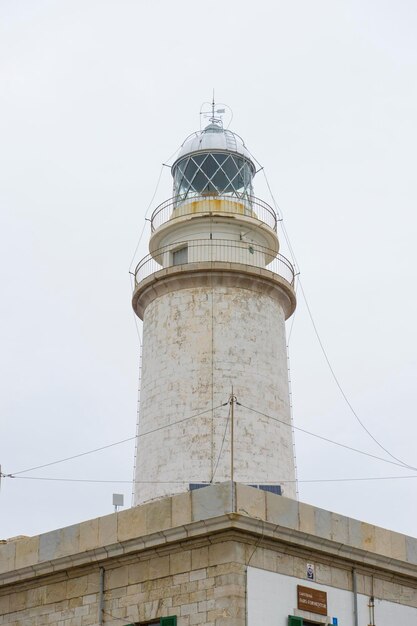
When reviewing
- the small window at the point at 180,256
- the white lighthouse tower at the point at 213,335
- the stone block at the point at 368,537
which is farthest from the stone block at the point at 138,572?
the small window at the point at 180,256

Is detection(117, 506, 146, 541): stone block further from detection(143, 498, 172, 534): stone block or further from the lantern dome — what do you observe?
the lantern dome

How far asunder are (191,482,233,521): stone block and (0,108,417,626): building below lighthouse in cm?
2

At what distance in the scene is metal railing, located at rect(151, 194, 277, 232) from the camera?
95.6ft

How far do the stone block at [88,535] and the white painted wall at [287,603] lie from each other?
3172mm

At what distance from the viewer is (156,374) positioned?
2742 cm

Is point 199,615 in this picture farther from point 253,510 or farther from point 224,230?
point 224,230

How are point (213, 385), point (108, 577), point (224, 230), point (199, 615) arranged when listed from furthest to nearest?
1. point (224, 230)
2. point (213, 385)
3. point (108, 577)
4. point (199, 615)

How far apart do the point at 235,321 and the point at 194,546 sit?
9.93 metres

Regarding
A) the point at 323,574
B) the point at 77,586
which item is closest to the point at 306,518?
the point at 323,574

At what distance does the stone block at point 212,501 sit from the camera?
1784cm

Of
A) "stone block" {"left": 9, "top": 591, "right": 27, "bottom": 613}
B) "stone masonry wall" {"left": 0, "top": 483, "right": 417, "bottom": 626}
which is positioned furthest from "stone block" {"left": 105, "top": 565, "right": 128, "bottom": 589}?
"stone block" {"left": 9, "top": 591, "right": 27, "bottom": 613}

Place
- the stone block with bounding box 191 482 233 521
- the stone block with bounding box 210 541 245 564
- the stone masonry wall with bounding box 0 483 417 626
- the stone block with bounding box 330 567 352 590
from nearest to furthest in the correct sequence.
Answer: the stone block with bounding box 210 541 245 564, the stone masonry wall with bounding box 0 483 417 626, the stone block with bounding box 191 482 233 521, the stone block with bounding box 330 567 352 590

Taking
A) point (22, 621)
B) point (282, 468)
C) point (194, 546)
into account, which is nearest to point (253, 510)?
point (194, 546)

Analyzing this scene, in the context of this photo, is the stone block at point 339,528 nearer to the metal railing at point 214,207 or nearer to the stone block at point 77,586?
the stone block at point 77,586
